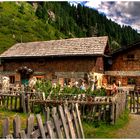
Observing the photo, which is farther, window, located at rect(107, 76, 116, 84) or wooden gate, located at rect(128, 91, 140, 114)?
window, located at rect(107, 76, 116, 84)

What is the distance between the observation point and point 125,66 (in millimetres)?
40375

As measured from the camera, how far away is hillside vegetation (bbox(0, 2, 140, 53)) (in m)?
104

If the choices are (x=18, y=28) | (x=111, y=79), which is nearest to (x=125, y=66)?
(x=111, y=79)

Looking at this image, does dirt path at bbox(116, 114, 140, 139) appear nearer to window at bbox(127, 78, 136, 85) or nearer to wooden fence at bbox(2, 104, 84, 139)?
wooden fence at bbox(2, 104, 84, 139)

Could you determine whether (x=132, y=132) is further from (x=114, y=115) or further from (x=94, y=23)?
(x=94, y=23)

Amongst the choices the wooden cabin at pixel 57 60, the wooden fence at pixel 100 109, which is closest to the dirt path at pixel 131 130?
the wooden fence at pixel 100 109

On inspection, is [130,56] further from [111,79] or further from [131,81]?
[111,79]

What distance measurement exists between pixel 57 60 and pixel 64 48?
1.59 m

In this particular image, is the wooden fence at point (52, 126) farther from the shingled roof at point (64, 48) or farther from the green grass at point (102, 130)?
the shingled roof at point (64, 48)

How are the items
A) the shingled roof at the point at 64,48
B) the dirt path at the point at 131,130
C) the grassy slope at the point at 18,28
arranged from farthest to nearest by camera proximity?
the grassy slope at the point at 18,28 → the shingled roof at the point at 64,48 → the dirt path at the point at 131,130

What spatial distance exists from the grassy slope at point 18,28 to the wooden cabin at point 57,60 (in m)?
42.3

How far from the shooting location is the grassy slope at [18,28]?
3814 inches

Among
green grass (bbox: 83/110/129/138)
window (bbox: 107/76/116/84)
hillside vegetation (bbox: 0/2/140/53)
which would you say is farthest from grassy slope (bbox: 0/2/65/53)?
green grass (bbox: 83/110/129/138)

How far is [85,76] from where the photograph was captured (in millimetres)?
38250
